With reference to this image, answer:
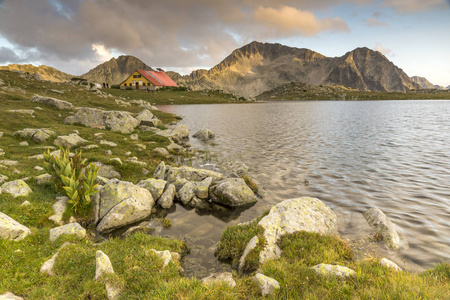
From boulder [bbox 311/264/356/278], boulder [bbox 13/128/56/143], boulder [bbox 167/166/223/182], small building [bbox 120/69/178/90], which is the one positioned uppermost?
small building [bbox 120/69/178/90]

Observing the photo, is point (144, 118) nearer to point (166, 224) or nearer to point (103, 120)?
point (103, 120)

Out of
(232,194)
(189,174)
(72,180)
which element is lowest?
(232,194)

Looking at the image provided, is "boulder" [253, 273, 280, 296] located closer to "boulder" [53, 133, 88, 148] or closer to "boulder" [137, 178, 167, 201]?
"boulder" [137, 178, 167, 201]

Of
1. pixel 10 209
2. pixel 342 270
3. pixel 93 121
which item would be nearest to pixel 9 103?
pixel 93 121

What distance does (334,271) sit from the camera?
6.19 meters

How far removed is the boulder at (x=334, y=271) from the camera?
605 centimetres

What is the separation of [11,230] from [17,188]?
3902mm

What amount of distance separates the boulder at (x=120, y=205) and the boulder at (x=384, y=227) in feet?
36.8

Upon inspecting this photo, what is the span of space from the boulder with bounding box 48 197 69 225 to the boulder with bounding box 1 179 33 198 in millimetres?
1367

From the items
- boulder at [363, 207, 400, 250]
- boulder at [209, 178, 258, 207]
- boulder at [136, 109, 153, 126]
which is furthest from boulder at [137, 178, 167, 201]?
boulder at [136, 109, 153, 126]

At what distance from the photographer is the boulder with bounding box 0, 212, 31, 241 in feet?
24.9

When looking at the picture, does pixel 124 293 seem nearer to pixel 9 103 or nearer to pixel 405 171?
pixel 405 171

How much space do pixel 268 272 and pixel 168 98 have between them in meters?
107

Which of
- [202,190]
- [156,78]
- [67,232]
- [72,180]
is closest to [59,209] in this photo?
[72,180]
